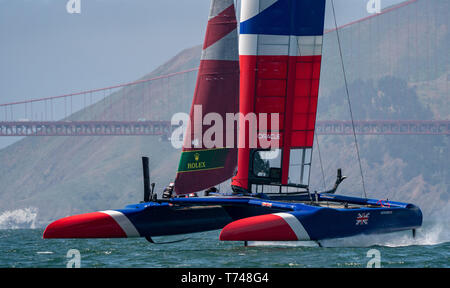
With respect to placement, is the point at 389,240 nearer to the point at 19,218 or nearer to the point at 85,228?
the point at 85,228

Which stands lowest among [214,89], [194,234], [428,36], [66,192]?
[66,192]

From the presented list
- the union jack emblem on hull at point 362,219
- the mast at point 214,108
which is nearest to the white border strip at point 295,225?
the union jack emblem on hull at point 362,219

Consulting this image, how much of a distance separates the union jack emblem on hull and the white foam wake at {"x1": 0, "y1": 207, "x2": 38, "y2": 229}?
103751 millimetres

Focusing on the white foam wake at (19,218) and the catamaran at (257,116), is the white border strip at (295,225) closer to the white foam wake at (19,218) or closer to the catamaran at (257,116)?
the catamaran at (257,116)

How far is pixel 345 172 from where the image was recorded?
351 ft

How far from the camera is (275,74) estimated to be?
46.4 feet

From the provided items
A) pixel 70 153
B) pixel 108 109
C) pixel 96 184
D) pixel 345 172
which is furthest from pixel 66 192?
pixel 345 172

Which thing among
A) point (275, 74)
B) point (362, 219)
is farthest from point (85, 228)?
point (275, 74)

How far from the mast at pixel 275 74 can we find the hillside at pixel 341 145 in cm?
7876

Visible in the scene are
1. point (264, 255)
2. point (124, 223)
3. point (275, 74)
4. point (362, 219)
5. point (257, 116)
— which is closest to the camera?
point (264, 255)

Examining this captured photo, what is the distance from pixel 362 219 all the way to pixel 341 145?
351 ft
